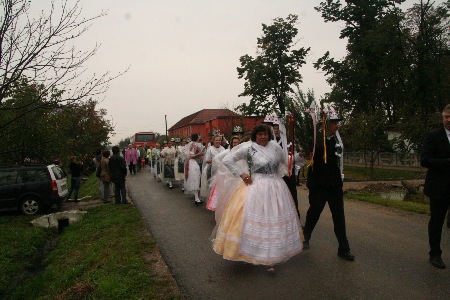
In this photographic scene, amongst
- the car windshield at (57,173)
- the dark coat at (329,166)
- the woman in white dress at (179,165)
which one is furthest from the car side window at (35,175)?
the dark coat at (329,166)

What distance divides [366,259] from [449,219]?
2.98 meters

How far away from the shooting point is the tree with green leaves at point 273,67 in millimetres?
36688

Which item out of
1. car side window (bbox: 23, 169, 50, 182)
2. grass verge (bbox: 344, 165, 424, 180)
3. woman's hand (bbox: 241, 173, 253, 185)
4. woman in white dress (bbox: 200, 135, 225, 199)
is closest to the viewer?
woman's hand (bbox: 241, 173, 253, 185)

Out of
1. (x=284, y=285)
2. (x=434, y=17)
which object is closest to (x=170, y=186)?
(x=284, y=285)

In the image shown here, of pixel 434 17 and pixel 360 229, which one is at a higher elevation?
pixel 434 17

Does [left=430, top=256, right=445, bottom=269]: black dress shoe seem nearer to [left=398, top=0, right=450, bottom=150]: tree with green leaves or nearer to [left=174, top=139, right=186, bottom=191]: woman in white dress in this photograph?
[left=174, top=139, right=186, bottom=191]: woman in white dress

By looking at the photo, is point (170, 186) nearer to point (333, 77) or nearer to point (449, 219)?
point (449, 219)

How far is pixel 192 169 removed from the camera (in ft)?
39.7

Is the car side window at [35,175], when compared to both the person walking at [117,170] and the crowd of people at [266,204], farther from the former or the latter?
the crowd of people at [266,204]

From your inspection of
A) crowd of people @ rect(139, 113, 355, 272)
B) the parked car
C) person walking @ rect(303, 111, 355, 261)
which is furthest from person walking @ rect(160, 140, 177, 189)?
person walking @ rect(303, 111, 355, 261)

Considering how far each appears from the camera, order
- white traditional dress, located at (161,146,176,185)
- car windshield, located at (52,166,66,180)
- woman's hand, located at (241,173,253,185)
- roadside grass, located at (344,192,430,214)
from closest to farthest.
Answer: woman's hand, located at (241,173,253,185) → roadside grass, located at (344,192,430,214) → car windshield, located at (52,166,66,180) → white traditional dress, located at (161,146,176,185)

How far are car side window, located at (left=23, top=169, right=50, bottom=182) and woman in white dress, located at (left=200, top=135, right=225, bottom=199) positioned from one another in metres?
4.87

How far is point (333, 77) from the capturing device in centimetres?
3972

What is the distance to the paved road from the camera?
4.47m
